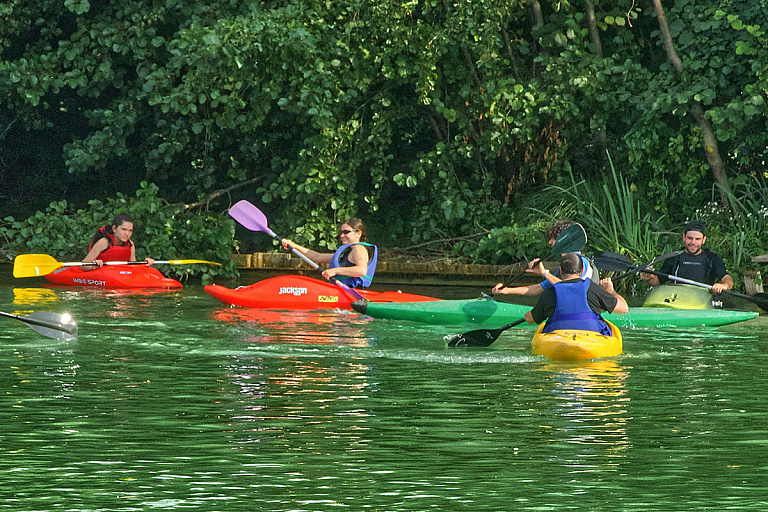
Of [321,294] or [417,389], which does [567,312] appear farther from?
[321,294]

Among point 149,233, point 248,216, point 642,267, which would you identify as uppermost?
point 248,216

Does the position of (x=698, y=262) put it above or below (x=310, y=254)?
below

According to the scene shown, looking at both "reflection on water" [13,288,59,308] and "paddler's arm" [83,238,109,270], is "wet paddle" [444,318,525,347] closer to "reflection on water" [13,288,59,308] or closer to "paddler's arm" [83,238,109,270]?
"reflection on water" [13,288,59,308]

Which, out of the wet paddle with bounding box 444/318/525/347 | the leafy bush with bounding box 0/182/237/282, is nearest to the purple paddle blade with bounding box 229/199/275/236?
the leafy bush with bounding box 0/182/237/282

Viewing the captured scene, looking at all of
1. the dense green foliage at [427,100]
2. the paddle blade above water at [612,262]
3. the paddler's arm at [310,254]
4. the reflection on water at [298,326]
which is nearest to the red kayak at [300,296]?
the reflection on water at [298,326]

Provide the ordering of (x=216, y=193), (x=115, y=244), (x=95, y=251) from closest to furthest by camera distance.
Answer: (x=95, y=251) → (x=115, y=244) → (x=216, y=193)

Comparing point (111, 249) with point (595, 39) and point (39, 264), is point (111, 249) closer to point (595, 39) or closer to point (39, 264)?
point (39, 264)

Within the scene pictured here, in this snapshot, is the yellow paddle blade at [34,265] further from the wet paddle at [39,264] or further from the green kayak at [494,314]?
the green kayak at [494,314]

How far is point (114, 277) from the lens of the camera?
14.0 m

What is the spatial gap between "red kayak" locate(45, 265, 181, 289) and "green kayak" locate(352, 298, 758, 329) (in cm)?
333

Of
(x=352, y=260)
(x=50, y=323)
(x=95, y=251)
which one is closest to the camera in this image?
(x=50, y=323)

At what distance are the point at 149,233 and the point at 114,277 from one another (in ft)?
3.56

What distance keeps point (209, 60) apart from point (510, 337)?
17.8 ft

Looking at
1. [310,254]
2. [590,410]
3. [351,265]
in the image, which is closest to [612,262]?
Result: [351,265]
